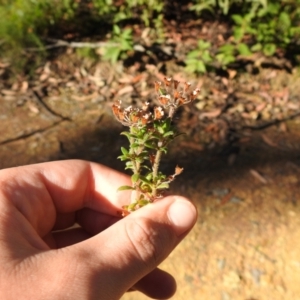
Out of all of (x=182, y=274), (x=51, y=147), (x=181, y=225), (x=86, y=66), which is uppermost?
(x=181, y=225)

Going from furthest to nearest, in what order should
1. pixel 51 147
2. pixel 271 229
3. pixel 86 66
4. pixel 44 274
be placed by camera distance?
1. pixel 86 66
2. pixel 51 147
3. pixel 271 229
4. pixel 44 274

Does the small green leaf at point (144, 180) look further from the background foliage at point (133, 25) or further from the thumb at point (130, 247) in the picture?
the background foliage at point (133, 25)

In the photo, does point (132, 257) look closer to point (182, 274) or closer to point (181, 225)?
point (181, 225)

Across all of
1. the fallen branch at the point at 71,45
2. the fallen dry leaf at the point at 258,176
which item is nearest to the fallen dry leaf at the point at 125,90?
the fallen branch at the point at 71,45

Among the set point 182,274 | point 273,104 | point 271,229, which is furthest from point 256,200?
point 273,104

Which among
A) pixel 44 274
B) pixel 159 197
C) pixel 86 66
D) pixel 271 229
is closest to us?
pixel 44 274

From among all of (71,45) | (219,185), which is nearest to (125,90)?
(71,45)

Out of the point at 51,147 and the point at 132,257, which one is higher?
the point at 132,257

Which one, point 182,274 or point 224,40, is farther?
point 224,40
